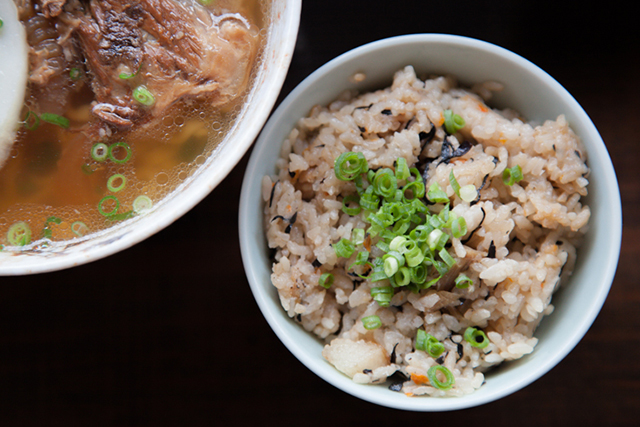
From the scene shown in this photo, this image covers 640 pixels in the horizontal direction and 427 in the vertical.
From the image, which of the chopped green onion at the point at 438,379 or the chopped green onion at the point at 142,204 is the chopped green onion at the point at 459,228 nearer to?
the chopped green onion at the point at 438,379

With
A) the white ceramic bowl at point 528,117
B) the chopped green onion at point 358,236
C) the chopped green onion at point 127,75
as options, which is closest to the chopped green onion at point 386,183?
the chopped green onion at point 358,236

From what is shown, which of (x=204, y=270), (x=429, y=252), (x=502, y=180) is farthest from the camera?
(x=204, y=270)

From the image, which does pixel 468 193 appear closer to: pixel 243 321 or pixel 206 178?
pixel 206 178

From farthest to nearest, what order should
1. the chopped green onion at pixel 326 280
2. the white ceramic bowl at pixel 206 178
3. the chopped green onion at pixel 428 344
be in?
the chopped green onion at pixel 326 280
the chopped green onion at pixel 428 344
the white ceramic bowl at pixel 206 178

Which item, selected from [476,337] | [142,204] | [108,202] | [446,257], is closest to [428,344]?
[476,337]

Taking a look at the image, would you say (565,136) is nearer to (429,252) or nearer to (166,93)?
(429,252)

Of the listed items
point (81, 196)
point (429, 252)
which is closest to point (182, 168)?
point (81, 196)
